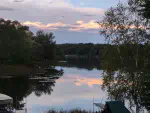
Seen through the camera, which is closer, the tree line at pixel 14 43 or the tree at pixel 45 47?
the tree line at pixel 14 43

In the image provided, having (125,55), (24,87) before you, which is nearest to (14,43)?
(24,87)

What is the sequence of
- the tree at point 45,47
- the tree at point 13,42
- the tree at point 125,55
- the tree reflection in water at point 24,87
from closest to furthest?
1. the tree at point 125,55
2. the tree reflection in water at point 24,87
3. the tree at point 13,42
4. the tree at point 45,47

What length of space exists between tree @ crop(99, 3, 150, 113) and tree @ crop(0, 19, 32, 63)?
80735 millimetres

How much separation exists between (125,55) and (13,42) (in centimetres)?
8124

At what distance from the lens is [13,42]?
108 metres

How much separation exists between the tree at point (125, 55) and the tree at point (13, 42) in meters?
80.7

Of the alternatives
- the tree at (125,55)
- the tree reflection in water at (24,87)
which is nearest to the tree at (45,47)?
the tree reflection in water at (24,87)

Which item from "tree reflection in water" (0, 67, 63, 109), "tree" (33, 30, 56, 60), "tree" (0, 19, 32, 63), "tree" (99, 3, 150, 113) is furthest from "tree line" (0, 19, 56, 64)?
"tree" (99, 3, 150, 113)

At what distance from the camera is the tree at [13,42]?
107938 millimetres

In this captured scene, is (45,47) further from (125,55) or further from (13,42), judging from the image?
(125,55)

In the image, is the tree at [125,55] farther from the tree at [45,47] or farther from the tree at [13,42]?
the tree at [45,47]

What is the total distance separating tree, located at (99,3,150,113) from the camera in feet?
92.3

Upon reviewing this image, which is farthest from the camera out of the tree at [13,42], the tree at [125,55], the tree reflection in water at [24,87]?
the tree at [13,42]

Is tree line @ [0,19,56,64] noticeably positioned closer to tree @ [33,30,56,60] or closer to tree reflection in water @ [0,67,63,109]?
tree reflection in water @ [0,67,63,109]
